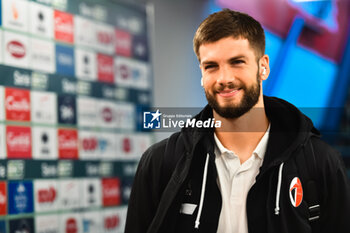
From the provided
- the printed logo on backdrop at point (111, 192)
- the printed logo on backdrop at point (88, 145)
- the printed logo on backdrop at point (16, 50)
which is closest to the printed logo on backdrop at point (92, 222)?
the printed logo on backdrop at point (111, 192)

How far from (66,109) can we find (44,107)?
22 centimetres

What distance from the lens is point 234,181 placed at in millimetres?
1681

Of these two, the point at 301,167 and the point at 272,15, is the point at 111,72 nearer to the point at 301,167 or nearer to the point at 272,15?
the point at 272,15

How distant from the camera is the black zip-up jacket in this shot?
158 centimetres

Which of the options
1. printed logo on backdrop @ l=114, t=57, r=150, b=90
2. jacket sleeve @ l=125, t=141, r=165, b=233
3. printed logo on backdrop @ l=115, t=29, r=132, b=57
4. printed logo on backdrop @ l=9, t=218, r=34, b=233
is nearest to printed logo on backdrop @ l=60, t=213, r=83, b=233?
printed logo on backdrop @ l=9, t=218, r=34, b=233

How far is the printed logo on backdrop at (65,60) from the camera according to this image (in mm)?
3406

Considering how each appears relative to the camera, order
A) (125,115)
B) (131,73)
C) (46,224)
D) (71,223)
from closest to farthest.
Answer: (46,224)
(71,223)
(125,115)
(131,73)

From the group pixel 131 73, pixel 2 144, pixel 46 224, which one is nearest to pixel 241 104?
pixel 2 144

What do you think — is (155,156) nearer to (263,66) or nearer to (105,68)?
(263,66)

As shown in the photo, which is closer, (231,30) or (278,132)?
(231,30)

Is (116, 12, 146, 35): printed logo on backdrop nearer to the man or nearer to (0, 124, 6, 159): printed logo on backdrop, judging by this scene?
(0, 124, 6, 159): printed logo on backdrop

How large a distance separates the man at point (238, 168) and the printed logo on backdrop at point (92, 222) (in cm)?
190

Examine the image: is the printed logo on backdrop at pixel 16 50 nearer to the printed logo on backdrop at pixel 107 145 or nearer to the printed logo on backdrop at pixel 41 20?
the printed logo on backdrop at pixel 41 20

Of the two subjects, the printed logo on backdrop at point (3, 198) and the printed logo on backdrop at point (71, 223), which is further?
the printed logo on backdrop at point (71, 223)
